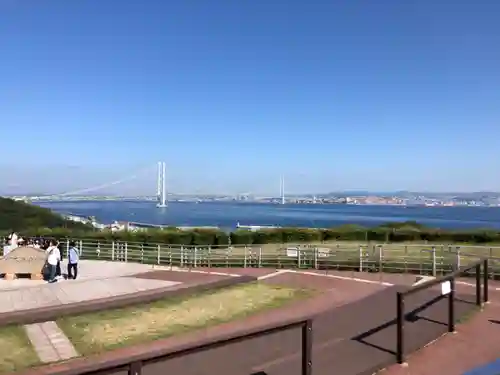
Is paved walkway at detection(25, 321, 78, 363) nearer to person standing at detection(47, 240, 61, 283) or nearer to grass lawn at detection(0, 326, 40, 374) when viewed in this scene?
grass lawn at detection(0, 326, 40, 374)

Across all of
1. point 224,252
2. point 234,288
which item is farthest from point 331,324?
point 224,252

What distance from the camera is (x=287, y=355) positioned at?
599 centimetres

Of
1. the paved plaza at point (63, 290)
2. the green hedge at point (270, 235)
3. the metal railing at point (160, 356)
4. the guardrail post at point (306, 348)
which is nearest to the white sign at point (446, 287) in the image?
→ the guardrail post at point (306, 348)

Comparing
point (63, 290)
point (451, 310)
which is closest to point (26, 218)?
point (63, 290)

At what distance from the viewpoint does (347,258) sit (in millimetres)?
16375

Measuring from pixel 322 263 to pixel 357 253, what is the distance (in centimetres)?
120

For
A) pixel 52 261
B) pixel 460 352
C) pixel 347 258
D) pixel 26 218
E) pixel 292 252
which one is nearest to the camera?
pixel 460 352

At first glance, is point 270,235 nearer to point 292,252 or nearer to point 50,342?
point 292,252

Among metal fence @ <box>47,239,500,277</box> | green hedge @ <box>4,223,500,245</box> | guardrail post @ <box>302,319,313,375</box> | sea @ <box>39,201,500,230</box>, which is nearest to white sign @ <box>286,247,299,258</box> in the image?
metal fence @ <box>47,239,500,277</box>

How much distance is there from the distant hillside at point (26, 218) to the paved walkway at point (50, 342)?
30.5 metres

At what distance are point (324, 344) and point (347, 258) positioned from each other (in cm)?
1010

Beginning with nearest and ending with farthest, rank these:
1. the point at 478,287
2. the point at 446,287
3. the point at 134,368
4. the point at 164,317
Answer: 1. the point at 134,368
2. the point at 446,287
3. the point at 478,287
4. the point at 164,317

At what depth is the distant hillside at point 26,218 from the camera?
38838 mm

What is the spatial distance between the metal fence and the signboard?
491 cm
